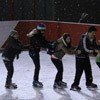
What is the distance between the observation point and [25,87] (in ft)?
28.7

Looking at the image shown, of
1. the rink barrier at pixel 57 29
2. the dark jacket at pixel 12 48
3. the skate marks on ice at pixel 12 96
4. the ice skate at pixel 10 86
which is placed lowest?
the rink barrier at pixel 57 29

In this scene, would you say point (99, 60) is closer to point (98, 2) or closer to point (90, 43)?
point (90, 43)

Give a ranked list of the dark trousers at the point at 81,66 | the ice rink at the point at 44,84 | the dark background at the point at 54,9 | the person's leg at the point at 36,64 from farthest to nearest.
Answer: the dark background at the point at 54,9
the person's leg at the point at 36,64
the dark trousers at the point at 81,66
the ice rink at the point at 44,84

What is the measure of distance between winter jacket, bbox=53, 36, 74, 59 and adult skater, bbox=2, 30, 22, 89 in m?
0.78

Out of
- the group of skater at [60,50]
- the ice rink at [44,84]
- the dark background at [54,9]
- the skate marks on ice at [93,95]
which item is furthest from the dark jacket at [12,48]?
the dark background at [54,9]

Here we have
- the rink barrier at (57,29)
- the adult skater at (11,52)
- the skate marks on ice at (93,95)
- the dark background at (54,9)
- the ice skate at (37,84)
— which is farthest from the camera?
the dark background at (54,9)

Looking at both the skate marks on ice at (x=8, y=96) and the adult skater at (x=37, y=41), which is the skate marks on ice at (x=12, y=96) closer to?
the skate marks on ice at (x=8, y=96)

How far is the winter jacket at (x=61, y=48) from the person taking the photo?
26.7 ft

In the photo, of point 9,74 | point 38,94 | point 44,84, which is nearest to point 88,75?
point 44,84

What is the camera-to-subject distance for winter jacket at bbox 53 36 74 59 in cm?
814

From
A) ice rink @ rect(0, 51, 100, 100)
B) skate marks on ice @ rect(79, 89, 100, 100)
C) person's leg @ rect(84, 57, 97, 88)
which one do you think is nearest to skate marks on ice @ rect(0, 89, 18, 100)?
ice rink @ rect(0, 51, 100, 100)

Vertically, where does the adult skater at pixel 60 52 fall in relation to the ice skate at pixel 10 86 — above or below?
above

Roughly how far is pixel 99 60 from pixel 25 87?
179cm

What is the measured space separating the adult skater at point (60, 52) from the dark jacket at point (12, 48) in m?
0.76
